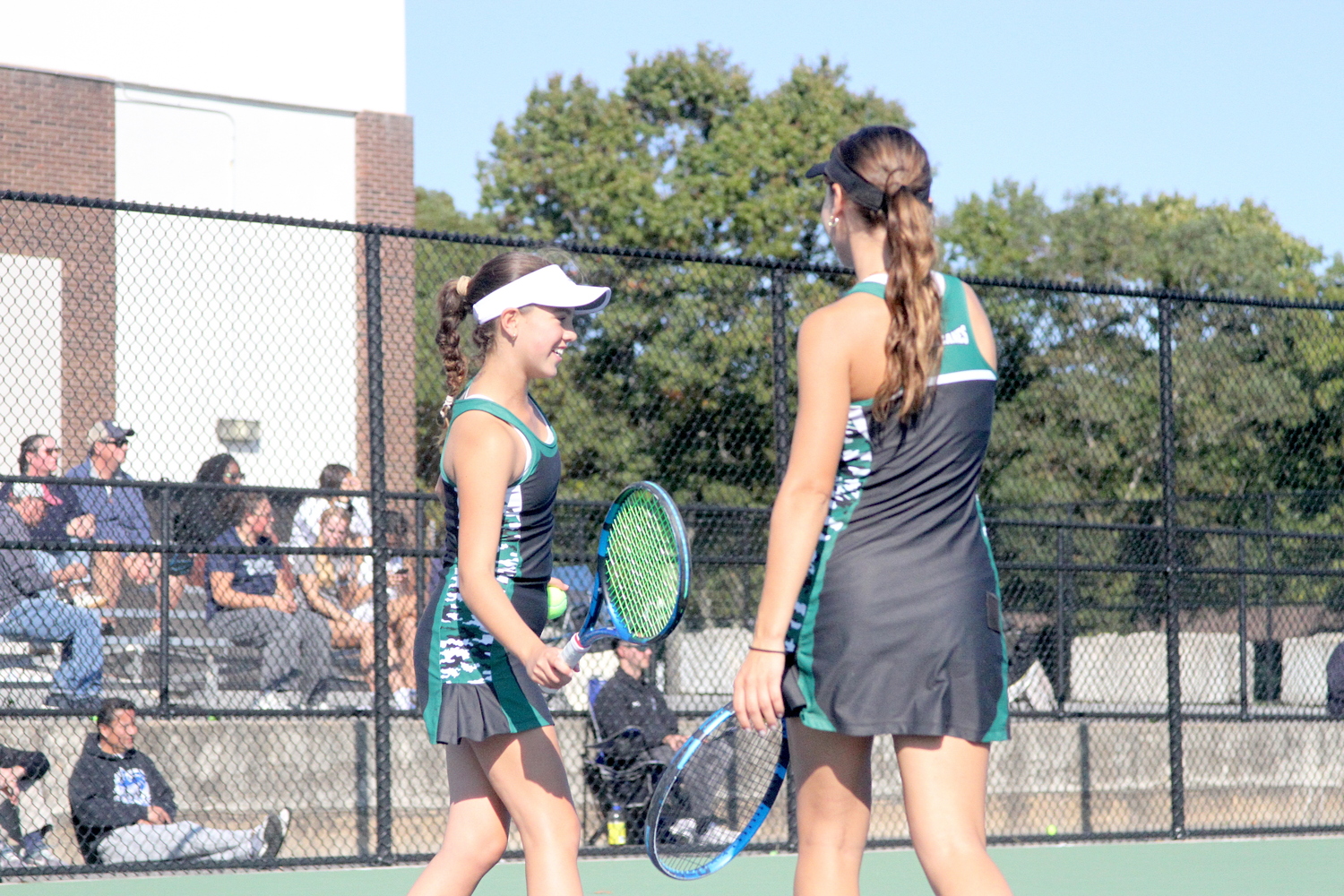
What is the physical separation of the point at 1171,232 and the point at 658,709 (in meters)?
28.0

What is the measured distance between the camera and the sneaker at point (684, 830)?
3619 millimetres

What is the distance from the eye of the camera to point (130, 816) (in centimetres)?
651

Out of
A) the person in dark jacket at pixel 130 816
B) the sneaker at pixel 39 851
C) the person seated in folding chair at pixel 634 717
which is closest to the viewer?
the sneaker at pixel 39 851

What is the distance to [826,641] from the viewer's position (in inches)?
112

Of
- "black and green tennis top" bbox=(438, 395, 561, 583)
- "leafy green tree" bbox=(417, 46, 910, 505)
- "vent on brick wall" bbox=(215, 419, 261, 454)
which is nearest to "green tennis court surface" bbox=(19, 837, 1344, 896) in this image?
"black and green tennis top" bbox=(438, 395, 561, 583)

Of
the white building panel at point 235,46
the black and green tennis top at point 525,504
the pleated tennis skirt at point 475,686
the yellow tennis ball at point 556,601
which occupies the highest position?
the white building panel at point 235,46

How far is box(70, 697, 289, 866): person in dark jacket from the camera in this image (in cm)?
646

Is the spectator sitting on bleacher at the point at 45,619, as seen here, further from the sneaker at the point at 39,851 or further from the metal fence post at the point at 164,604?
the sneaker at the point at 39,851

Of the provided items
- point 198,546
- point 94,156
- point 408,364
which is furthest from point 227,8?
point 198,546

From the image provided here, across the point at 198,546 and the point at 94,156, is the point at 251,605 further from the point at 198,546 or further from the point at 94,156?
the point at 94,156

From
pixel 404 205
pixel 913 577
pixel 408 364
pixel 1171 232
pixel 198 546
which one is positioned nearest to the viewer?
pixel 913 577

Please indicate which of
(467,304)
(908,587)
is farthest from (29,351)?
(908,587)

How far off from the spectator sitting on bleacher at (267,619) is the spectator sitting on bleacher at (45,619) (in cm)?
69

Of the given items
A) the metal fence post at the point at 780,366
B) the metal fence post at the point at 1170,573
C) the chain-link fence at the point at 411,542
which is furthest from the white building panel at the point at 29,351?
the metal fence post at the point at 1170,573
